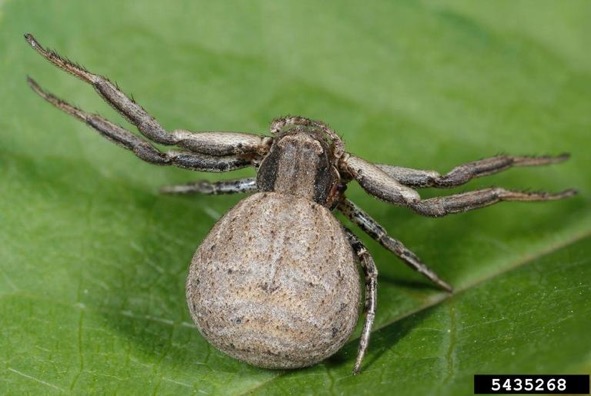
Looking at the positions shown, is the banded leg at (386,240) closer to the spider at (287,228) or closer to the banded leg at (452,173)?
the spider at (287,228)

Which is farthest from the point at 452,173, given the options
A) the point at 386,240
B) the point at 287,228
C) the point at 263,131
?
the point at 263,131

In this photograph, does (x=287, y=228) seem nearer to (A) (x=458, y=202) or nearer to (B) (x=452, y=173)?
(A) (x=458, y=202)

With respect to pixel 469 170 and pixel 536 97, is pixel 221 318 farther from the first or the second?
pixel 536 97

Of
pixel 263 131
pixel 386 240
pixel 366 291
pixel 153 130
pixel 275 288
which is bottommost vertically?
pixel 275 288

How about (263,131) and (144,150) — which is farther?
(263,131)

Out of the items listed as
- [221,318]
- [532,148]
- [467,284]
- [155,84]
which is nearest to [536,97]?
[532,148]

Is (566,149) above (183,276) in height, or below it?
above

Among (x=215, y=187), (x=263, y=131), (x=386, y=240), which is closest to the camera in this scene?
(x=386, y=240)
